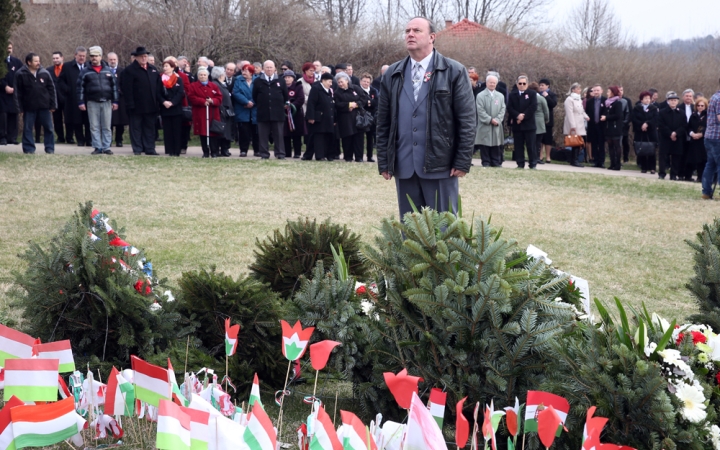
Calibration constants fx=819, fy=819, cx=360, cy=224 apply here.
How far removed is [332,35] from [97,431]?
944 inches

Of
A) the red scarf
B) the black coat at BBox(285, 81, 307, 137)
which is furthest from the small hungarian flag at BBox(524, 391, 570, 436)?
the black coat at BBox(285, 81, 307, 137)

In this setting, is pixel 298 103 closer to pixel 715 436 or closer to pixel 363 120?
pixel 363 120

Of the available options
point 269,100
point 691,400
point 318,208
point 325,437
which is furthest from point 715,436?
point 269,100

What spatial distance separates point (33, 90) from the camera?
14781 mm

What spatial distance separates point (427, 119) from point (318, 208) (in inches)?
203

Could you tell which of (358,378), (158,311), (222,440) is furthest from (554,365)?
(158,311)

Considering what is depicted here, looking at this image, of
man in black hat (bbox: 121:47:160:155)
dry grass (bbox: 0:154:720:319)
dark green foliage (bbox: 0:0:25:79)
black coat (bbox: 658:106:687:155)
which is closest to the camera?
dry grass (bbox: 0:154:720:319)

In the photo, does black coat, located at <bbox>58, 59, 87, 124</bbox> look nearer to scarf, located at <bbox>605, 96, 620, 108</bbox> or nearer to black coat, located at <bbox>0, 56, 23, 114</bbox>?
black coat, located at <bbox>0, 56, 23, 114</bbox>

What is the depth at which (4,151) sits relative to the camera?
49.9 feet

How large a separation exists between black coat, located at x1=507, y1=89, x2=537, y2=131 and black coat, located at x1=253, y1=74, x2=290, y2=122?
16.1ft

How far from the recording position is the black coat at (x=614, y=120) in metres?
18.8

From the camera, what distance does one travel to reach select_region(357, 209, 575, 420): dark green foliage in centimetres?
349

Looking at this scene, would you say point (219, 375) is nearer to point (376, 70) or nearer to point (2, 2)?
point (2, 2)

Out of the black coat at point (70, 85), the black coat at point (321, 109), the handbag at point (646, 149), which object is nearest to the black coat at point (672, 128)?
the handbag at point (646, 149)
